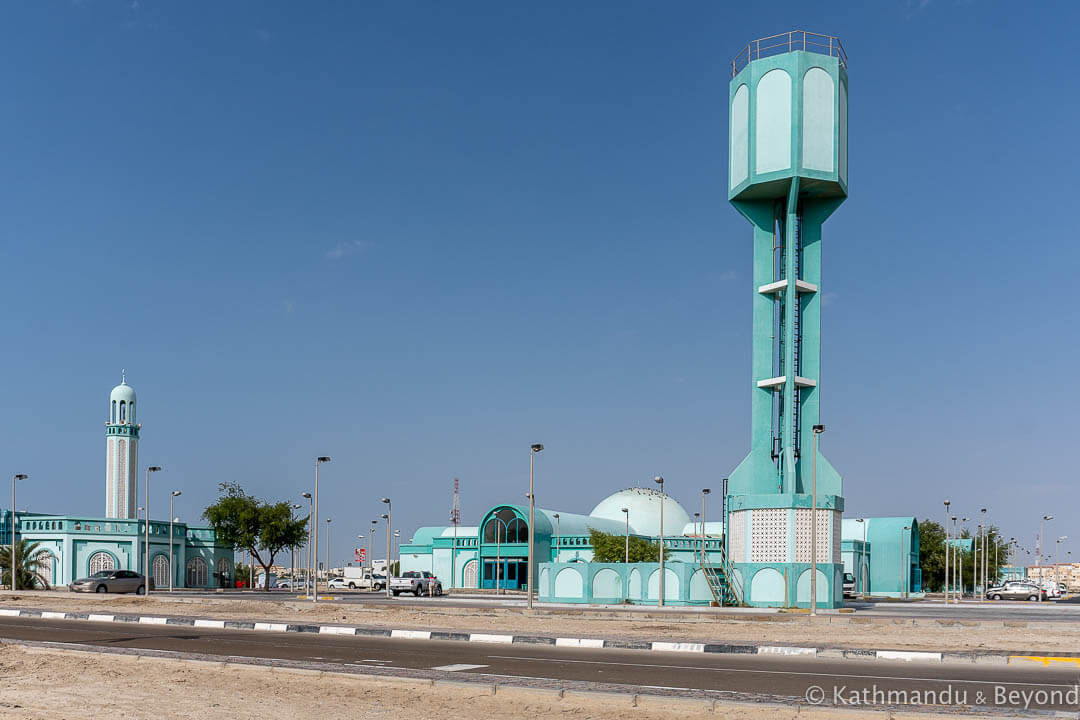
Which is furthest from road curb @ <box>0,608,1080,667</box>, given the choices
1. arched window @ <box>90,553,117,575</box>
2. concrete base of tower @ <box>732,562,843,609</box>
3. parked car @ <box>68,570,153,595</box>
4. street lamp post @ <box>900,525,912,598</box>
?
street lamp post @ <box>900,525,912,598</box>

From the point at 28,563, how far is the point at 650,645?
50324 mm

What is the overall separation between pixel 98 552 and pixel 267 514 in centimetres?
1391

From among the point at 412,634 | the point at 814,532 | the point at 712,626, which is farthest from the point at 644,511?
the point at 412,634

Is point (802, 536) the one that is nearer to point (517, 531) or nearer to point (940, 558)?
point (517, 531)

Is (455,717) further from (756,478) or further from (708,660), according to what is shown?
(756,478)

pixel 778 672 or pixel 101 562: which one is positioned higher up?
pixel 778 672

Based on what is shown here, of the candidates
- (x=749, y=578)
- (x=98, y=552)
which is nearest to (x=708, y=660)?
(x=749, y=578)

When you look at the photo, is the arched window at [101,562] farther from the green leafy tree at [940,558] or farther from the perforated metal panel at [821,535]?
the green leafy tree at [940,558]

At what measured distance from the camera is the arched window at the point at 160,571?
207 ft

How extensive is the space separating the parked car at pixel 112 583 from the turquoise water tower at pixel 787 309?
101ft

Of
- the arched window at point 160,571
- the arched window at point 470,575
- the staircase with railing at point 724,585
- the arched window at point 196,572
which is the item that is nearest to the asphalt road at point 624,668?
the staircase with railing at point 724,585

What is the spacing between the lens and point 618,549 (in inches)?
2800

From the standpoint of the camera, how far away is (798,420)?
41188 millimetres

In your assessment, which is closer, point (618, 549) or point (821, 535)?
point (821, 535)
